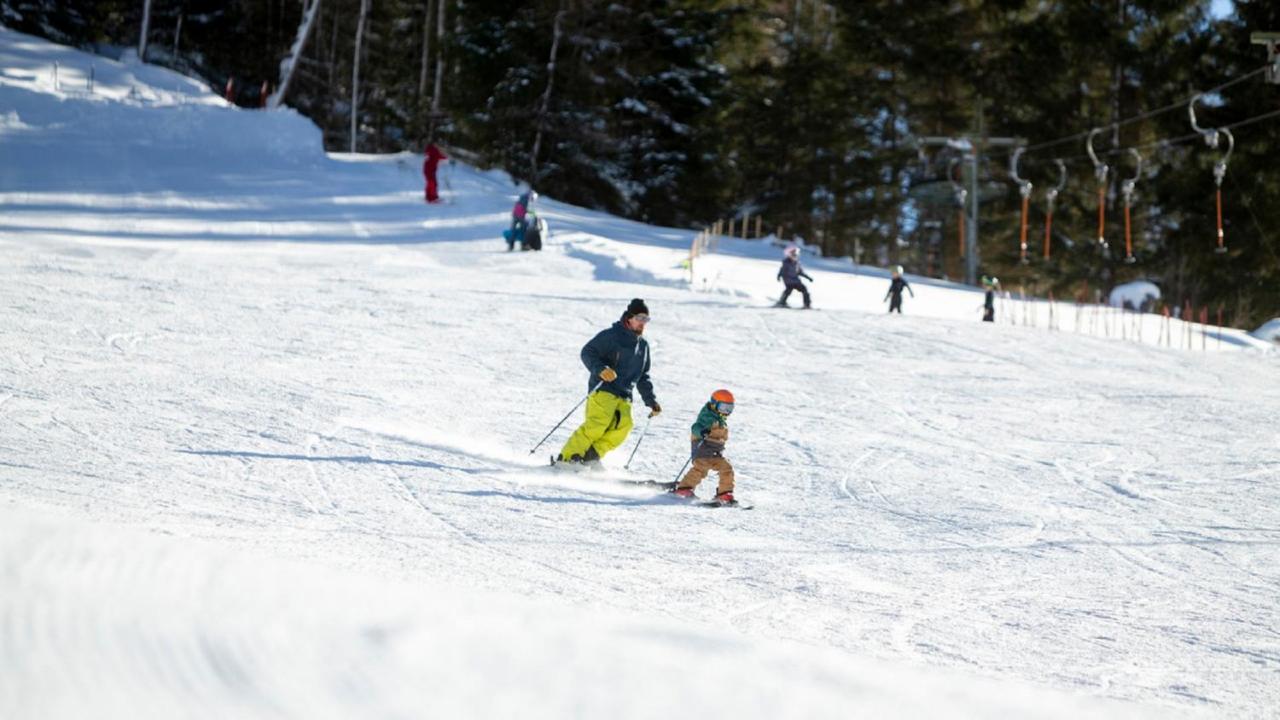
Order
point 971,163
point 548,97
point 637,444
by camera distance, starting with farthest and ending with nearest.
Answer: point 548,97
point 971,163
point 637,444

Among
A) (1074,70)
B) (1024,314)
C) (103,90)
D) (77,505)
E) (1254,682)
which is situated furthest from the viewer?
(1074,70)

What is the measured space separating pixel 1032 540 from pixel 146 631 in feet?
22.9

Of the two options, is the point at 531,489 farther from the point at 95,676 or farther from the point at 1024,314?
the point at 1024,314

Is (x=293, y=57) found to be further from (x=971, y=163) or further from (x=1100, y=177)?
(x=1100, y=177)

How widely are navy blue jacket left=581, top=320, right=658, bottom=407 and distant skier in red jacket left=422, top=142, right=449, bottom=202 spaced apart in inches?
813

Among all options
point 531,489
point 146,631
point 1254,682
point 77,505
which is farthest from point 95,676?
point 531,489

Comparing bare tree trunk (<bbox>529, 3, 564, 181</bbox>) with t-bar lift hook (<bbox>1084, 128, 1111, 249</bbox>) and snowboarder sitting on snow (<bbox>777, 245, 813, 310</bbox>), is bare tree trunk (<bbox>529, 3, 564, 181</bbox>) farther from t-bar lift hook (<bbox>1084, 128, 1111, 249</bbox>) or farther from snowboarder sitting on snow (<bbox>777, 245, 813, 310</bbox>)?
snowboarder sitting on snow (<bbox>777, 245, 813, 310</bbox>)

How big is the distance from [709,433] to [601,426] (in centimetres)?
104

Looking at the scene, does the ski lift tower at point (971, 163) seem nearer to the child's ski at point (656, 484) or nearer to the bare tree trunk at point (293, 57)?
the bare tree trunk at point (293, 57)

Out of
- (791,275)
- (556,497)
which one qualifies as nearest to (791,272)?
(791,275)

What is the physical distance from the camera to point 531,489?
9.63 meters

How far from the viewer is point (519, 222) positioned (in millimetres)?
26125

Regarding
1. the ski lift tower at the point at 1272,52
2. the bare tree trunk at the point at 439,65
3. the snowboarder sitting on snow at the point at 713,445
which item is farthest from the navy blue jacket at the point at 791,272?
the bare tree trunk at the point at 439,65

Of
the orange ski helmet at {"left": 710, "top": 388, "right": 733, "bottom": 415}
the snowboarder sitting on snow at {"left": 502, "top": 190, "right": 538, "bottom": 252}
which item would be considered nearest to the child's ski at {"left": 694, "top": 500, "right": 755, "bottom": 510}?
the orange ski helmet at {"left": 710, "top": 388, "right": 733, "bottom": 415}
